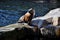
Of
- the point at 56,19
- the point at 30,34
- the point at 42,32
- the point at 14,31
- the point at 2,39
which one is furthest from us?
the point at 56,19

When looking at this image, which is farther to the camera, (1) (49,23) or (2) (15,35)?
(1) (49,23)

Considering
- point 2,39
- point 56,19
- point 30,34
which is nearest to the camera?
point 2,39

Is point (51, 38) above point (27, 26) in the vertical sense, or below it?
below

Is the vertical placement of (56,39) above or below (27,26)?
below

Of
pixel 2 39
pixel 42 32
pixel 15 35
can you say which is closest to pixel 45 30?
pixel 42 32

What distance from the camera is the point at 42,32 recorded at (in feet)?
35.9

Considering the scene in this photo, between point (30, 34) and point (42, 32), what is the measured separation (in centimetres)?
94

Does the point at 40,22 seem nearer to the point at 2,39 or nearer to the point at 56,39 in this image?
the point at 56,39

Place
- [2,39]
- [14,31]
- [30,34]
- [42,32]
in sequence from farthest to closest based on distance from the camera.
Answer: [42,32], [30,34], [14,31], [2,39]

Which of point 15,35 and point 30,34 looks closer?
point 15,35

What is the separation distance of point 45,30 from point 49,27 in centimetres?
25

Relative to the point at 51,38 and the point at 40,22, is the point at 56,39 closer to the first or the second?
the point at 51,38

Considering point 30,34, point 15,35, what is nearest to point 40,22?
point 30,34

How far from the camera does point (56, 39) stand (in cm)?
1072
